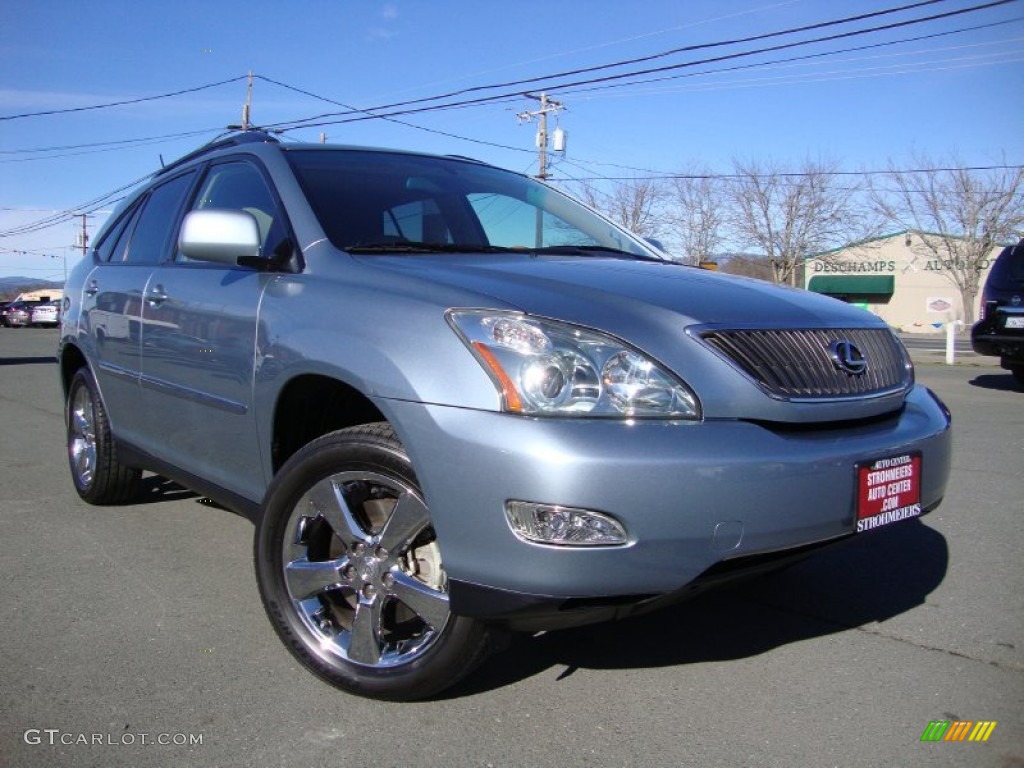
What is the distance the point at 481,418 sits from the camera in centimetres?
220

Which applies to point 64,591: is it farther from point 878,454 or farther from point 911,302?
point 911,302

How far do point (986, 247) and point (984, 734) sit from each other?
4799 centimetres

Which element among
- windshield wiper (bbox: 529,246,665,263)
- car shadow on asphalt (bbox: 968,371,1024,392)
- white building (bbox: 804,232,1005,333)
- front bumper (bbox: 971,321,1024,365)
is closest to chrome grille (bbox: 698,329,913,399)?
windshield wiper (bbox: 529,246,665,263)

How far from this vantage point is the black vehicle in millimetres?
10523

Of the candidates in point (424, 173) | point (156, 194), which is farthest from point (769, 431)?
point (156, 194)

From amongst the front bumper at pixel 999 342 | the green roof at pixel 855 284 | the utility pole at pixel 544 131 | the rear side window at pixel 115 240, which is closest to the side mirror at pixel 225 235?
the rear side window at pixel 115 240

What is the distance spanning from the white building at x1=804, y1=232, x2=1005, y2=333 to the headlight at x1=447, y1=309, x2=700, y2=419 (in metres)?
52.5

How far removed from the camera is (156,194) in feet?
15.0

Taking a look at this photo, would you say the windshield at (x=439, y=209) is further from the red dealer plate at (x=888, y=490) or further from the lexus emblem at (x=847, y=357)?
the red dealer plate at (x=888, y=490)

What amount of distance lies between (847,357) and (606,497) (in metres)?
1.04

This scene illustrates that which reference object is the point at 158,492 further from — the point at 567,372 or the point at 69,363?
the point at 567,372

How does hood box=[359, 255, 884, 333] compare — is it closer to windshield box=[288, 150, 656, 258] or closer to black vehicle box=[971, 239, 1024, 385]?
windshield box=[288, 150, 656, 258]

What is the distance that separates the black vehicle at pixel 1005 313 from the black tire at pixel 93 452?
986cm

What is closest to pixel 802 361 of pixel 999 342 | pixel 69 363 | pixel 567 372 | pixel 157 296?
pixel 567 372
